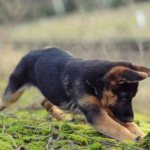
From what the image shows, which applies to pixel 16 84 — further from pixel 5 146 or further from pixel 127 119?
pixel 5 146

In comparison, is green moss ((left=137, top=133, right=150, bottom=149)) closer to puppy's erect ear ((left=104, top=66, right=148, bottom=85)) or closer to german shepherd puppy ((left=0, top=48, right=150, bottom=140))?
german shepherd puppy ((left=0, top=48, right=150, bottom=140))

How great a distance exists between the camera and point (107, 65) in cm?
827

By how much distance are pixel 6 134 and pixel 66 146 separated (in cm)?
82

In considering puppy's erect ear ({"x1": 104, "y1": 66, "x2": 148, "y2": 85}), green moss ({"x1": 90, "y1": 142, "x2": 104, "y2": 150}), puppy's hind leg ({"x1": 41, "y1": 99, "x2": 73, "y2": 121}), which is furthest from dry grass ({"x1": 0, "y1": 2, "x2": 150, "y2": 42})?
green moss ({"x1": 90, "y1": 142, "x2": 104, "y2": 150})

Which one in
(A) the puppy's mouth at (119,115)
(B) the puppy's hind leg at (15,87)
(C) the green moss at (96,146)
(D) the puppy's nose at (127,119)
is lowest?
(B) the puppy's hind leg at (15,87)

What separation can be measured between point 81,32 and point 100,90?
10269 mm

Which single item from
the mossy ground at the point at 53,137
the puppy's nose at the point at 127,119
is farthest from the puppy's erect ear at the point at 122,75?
the mossy ground at the point at 53,137

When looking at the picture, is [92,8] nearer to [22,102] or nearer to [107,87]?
[22,102]

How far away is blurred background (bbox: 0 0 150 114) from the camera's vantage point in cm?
1491

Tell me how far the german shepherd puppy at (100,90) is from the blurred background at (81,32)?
11.0 ft

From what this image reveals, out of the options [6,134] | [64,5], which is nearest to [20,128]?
[6,134]

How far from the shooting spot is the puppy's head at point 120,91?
7.91m

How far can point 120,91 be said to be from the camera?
8.04m

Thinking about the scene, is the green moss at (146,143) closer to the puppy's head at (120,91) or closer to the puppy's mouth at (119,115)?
the puppy's head at (120,91)
